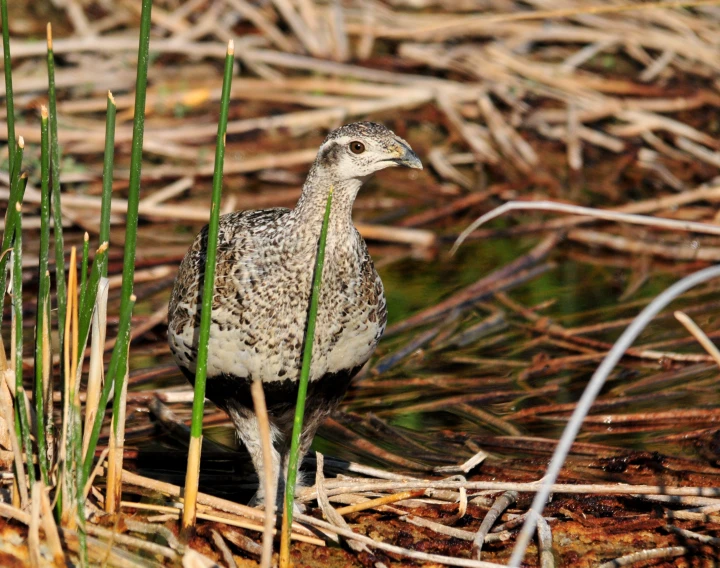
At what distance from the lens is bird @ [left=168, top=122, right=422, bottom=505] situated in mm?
4152

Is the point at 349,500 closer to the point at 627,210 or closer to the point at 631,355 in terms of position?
the point at 631,355

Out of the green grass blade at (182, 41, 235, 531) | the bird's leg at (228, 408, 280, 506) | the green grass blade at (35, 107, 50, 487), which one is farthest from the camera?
the bird's leg at (228, 408, 280, 506)

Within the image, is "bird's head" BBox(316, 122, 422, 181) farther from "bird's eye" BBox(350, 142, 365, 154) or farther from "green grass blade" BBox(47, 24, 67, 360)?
"green grass blade" BBox(47, 24, 67, 360)

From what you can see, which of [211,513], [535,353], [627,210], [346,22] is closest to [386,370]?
[535,353]

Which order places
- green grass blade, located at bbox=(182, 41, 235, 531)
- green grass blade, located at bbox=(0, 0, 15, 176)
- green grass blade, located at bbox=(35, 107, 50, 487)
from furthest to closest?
green grass blade, located at bbox=(35, 107, 50, 487)
green grass blade, located at bbox=(0, 0, 15, 176)
green grass blade, located at bbox=(182, 41, 235, 531)

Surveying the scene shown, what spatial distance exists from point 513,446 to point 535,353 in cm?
118

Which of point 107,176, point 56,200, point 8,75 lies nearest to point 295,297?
point 107,176

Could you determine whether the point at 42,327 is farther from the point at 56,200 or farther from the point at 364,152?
the point at 364,152

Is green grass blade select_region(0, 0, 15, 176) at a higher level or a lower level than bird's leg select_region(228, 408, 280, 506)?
higher

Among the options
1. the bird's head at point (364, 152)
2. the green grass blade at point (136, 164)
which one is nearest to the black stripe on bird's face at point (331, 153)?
the bird's head at point (364, 152)

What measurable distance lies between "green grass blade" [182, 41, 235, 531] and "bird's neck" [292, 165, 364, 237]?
735mm

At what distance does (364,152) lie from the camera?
4.25m

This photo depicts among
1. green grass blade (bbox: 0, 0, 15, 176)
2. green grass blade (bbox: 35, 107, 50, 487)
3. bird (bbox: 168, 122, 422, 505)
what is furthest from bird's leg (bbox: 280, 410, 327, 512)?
green grass blade (bbox: 0, 0, 15, 176)

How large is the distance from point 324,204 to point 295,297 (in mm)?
403
